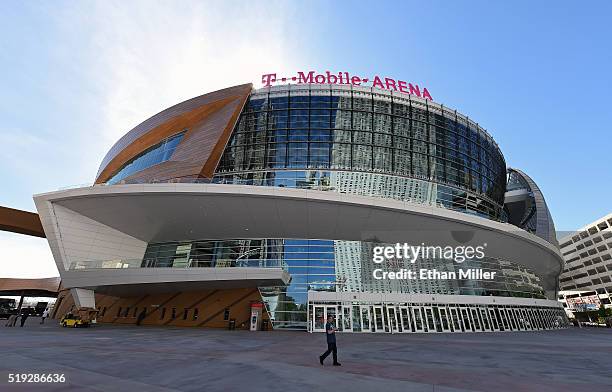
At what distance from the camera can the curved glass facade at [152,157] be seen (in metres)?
42.4

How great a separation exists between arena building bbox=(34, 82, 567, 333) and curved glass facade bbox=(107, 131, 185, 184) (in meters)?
0.31

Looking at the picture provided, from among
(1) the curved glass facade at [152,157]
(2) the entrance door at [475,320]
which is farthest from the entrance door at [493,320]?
(1) the curved glass facade at [152,157]

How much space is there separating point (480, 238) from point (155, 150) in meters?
39.4

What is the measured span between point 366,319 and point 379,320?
114 cm

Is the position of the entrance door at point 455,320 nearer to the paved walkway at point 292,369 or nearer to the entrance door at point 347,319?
the entrance door at point 347,319

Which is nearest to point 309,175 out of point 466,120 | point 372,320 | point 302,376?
point 372,320

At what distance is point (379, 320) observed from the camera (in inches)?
1185

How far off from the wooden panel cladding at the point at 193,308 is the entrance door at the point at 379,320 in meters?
9.57

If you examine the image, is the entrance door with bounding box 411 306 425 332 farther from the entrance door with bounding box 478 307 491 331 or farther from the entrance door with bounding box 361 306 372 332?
the entrance door with bounding box 478 307 491 331

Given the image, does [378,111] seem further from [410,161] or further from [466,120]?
[466,120]

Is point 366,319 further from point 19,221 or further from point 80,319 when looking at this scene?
point 19,221

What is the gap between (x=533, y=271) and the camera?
140ft

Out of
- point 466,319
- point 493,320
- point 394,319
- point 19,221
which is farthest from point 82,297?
point 493,320

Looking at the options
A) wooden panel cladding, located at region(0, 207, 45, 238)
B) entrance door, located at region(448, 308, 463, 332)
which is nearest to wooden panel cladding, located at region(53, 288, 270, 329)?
wooden panel cladding, located at region(0, 207, 45, 238)
